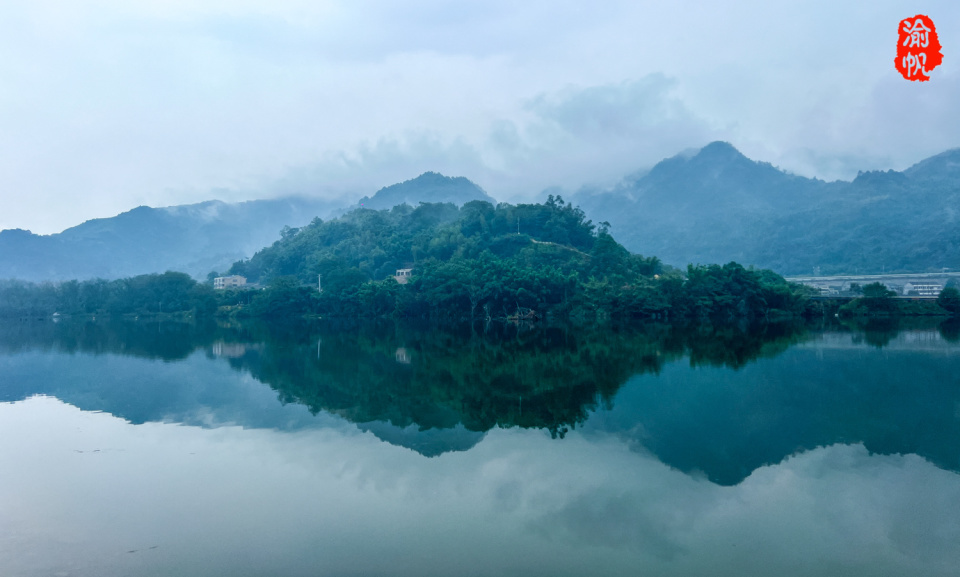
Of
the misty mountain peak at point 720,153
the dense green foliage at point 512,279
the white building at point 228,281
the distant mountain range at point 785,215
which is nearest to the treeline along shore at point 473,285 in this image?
the dense green foliage at point 512,279

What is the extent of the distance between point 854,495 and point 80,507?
308 inches

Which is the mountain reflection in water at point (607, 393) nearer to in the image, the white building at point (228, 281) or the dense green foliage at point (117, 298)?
the dense green foliage at point (117, 298)

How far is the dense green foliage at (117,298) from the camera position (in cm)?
5656

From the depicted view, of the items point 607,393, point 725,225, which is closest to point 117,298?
point 607,393

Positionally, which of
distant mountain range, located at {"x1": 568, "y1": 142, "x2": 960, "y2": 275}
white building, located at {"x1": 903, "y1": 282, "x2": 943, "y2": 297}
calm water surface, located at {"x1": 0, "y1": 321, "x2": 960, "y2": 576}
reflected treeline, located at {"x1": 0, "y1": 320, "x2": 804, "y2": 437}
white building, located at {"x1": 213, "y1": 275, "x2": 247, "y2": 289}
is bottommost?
calm water surface, located at {"x1": 0, "y1": 321, "x2": 960, "y2": 576}

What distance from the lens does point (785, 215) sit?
113 metres

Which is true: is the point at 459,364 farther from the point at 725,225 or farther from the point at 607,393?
the point at 725,225

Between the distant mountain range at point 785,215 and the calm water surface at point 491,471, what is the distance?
77.1 m

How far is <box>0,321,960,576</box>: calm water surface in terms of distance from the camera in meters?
4.96

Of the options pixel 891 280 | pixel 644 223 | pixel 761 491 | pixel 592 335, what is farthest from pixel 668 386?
pixel 644 223

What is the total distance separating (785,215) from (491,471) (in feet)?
398

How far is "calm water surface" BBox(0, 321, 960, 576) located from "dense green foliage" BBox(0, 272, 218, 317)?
146ft

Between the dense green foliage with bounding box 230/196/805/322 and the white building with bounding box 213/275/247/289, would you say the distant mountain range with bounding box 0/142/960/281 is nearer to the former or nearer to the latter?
the dense green foliage with bounding box 230/196/805/322

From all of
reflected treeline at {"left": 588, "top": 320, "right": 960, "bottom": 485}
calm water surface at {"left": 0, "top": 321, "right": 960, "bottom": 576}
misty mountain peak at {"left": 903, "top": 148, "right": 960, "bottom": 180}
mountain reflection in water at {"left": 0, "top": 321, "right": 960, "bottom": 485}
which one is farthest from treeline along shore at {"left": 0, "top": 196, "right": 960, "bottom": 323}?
misty mountain peak at {"left": 903, "top": 148, "right": 960, "bottom": 180}
